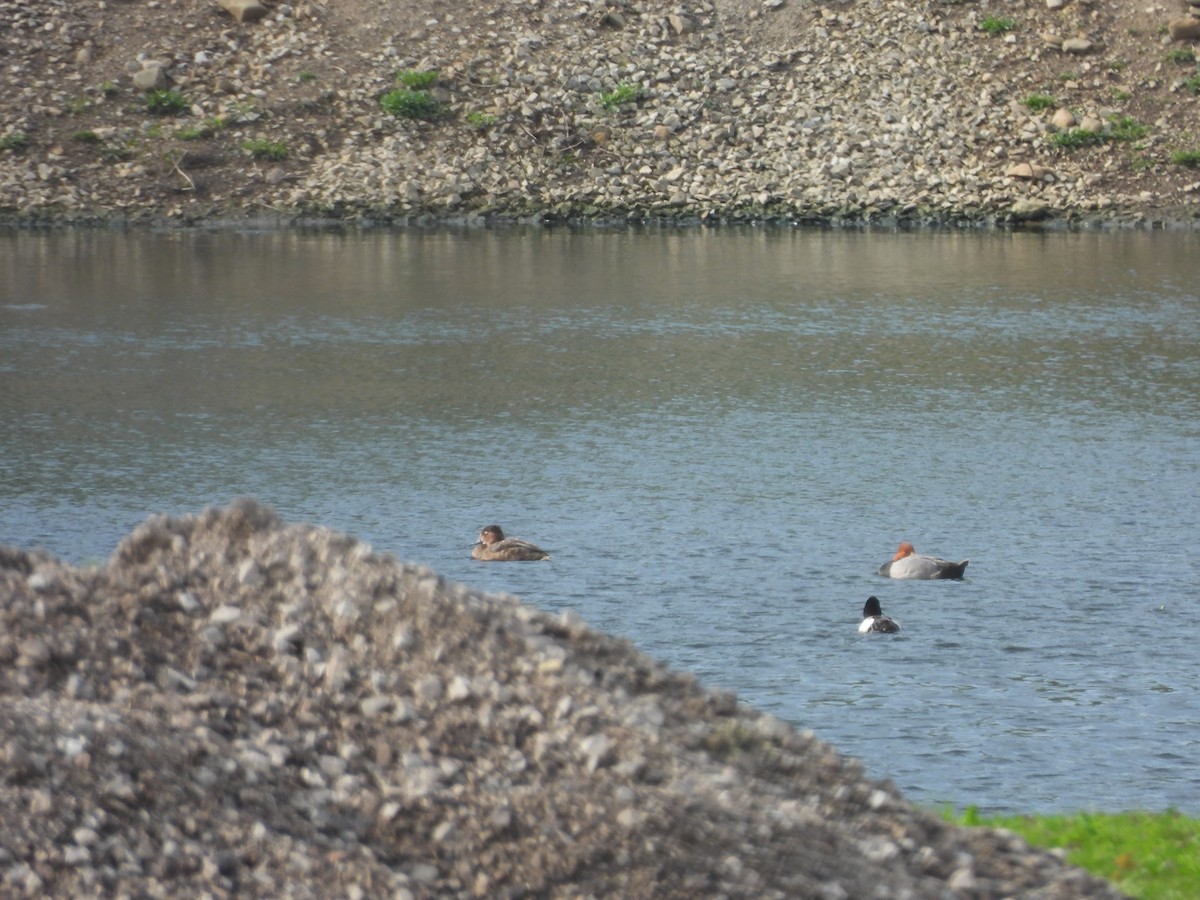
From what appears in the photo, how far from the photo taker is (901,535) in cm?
1975

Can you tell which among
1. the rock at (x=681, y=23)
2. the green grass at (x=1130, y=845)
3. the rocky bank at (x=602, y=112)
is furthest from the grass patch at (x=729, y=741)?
the rock at (x=681, y=23)

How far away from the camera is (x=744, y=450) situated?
25.0 metres

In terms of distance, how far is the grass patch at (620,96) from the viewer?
201ft

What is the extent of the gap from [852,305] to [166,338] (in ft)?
48.4

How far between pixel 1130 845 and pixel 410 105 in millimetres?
53394

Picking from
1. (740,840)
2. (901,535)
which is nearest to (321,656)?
(740,840)

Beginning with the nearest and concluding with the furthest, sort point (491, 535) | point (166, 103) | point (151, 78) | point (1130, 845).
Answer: point (1130, 845), point (491, 535), point (166, 103), point (151, 78)

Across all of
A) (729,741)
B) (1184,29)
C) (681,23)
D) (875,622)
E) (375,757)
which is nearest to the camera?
(375,757)

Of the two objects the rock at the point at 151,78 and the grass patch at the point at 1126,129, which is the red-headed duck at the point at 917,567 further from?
the rock at the point at 151,78

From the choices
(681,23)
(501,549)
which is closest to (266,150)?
(681,23)

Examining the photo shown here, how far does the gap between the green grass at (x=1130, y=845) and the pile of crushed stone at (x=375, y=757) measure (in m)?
0.88

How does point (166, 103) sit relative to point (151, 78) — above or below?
below

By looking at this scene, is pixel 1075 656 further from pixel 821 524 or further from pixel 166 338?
pixel 166 338

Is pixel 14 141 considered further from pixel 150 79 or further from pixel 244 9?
pixel 244 9
